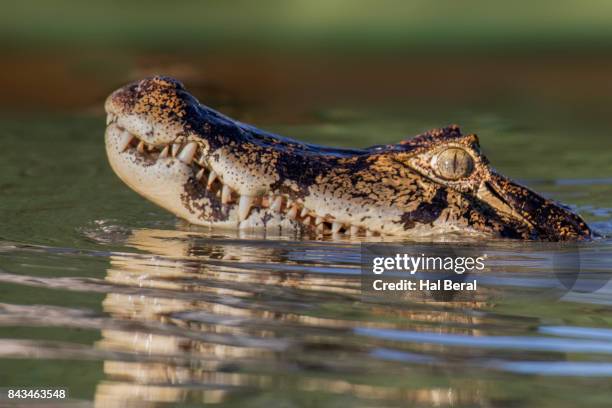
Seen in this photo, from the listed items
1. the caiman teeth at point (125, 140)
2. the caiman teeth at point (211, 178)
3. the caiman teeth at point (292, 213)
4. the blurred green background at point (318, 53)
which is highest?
the blurred green background at point (318, 53)

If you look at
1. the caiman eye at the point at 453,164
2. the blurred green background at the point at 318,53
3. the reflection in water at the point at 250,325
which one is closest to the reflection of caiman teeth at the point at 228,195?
the reflection in water at the point at 250,325

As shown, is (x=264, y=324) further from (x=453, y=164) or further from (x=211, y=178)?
(x=453, y=164)

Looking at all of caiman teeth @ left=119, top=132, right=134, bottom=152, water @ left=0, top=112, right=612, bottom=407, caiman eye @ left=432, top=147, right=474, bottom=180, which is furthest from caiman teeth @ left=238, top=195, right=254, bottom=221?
caiman eye @ left=432, top=147, right=474, bottom=180

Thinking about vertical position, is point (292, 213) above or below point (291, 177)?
below

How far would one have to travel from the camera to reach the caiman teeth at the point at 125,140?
604 cm

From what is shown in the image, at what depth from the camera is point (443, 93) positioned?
16891 millimetres

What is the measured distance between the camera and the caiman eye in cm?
619

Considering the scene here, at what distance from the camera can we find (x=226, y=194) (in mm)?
5980

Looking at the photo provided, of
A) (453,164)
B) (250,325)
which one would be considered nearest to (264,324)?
(250,325)

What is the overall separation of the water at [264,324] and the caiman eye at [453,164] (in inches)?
14.8

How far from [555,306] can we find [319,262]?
1.09 m

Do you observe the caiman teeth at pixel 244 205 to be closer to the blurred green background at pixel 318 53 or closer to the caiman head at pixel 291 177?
the caiman head at pixel 291 177

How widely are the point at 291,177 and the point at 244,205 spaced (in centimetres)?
24

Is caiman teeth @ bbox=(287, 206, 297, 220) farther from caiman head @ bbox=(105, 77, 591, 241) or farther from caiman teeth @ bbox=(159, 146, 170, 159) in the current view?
caiman teeth @ bbox=(159, 146, 170, 159)
